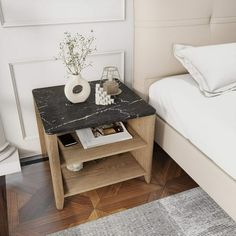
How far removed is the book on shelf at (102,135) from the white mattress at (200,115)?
29cm

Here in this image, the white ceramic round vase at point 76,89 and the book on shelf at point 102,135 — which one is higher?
the white ceramic round vase at point 76,89

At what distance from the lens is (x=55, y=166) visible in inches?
54.1

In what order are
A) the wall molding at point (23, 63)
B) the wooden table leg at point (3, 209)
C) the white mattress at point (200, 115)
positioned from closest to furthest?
the white mattress at point (200, 115), the wooden table leg at point (3, 209), the wall molding at point (23, 63)

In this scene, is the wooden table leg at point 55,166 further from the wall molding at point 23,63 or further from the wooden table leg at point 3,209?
the wall molding at point 23,63

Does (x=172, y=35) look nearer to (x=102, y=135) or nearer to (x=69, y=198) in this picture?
(x=102, y=135)

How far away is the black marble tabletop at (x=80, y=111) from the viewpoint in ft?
4.42

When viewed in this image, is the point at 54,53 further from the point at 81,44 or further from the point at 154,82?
the point at 154,82

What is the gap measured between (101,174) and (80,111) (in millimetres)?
449

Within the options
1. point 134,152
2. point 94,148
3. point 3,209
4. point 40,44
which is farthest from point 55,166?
point 40,44

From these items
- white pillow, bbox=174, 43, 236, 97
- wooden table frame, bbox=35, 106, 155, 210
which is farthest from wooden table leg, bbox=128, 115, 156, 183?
white pillow, bbox=174, 43, 236, 97

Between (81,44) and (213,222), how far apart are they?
133cm

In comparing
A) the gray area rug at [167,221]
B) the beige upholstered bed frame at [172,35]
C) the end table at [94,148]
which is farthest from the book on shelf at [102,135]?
the gray area rug at [167,221]

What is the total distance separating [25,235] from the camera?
1.38 metres

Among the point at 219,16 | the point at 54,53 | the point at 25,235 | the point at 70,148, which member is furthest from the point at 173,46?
the point at 25,235
